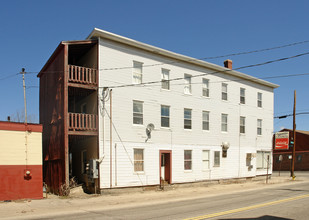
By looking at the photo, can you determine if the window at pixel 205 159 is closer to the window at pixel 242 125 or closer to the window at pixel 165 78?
the window at pixel 242 125

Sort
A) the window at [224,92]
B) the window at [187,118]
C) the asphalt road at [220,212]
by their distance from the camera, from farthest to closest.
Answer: the window at [224,92] < the window at [187,118] < the asphalt road at [220,212]

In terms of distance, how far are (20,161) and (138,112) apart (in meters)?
7.62

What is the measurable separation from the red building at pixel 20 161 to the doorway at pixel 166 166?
327 inches

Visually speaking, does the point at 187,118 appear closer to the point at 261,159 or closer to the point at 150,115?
the point at 150,115

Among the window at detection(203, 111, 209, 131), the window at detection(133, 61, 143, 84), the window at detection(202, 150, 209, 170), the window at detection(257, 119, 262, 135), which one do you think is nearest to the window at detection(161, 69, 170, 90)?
the window at detection(133, 61, 143, 84)

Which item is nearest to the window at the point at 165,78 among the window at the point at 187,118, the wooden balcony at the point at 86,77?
the window at the point at 187,118

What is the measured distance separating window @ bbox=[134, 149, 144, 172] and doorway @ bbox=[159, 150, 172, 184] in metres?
1.73

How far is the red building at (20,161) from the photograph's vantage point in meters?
15.2

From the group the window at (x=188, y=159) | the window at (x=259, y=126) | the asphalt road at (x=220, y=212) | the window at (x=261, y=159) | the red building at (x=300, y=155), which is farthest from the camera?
the red building at (x=300, y=155)

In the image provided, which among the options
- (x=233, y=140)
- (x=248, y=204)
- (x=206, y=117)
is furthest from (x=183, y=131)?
(x=248, y=204)

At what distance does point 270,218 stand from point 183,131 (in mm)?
12904

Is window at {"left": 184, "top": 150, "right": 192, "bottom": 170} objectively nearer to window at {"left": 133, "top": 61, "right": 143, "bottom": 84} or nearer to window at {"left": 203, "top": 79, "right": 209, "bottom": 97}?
window at {"left": 203, "top": 79, "right": 209, "bottom": 97}

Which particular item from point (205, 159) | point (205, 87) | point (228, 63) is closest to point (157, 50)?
point (205, 87)

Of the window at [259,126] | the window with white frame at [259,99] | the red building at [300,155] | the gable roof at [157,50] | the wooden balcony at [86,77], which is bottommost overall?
the red building at [300,155]
